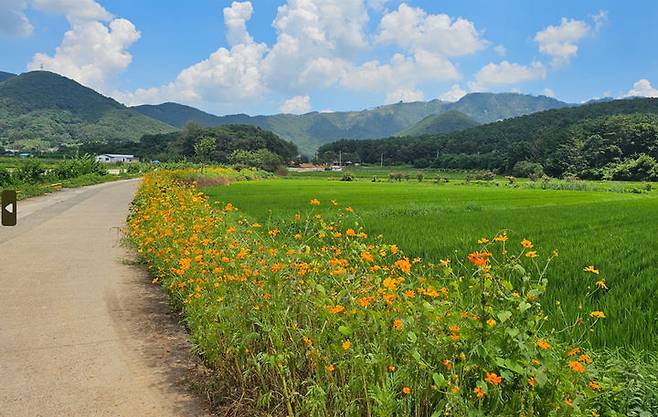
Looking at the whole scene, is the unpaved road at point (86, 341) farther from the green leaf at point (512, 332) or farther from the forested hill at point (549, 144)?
the forested hill at point (549, 144)

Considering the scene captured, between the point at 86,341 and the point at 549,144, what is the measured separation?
9579 centimetres

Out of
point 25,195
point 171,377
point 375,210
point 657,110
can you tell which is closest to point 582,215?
point 375,210

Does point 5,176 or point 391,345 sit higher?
point 5,176

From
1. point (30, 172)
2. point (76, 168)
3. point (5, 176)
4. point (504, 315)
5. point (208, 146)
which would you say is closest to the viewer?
point (504, 315)


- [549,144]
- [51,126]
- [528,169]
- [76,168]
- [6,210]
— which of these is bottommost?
[528,169]

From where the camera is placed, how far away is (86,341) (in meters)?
4.75

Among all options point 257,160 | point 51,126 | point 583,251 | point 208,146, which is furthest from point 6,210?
point 51,126

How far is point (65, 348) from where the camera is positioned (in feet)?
14.9

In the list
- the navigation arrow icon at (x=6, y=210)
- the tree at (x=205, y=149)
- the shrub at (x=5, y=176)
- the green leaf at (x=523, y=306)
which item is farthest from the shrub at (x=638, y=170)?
the navigation arrow icon at (x=6, y=210)

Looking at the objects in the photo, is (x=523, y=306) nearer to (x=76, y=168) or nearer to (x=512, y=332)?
(x=512, y=332)

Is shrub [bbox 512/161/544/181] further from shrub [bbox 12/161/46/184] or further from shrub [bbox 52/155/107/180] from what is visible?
shrub [bbox 12/161/46/184]

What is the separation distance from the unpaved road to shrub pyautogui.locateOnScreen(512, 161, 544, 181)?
78.6m

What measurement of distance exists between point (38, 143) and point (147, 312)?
163 m

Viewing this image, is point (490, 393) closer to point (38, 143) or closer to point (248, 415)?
point (248, 415)
